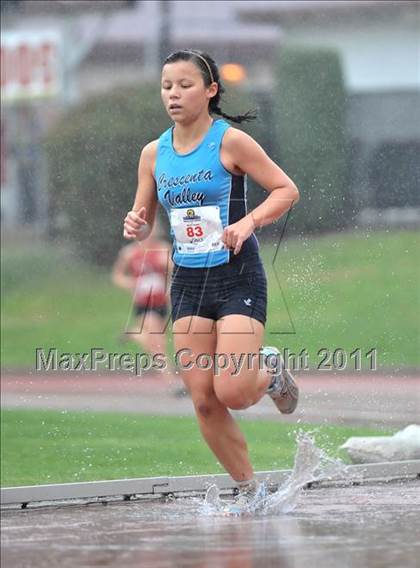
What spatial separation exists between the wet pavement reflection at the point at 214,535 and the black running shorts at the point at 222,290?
0.90m

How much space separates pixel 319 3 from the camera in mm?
10844

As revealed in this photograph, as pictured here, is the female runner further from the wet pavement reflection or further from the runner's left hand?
the wet pavement reflection

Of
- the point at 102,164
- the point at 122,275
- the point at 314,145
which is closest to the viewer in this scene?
the point at 102,164

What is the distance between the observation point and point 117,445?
29.7ft

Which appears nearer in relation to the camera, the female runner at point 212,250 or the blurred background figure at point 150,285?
the female runner at point 212,250

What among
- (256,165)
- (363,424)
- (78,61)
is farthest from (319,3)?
(256,165)

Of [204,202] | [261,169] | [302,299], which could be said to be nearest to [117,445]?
[302,299]

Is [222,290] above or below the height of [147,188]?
below

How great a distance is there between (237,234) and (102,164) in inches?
148

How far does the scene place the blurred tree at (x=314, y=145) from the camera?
998 cm

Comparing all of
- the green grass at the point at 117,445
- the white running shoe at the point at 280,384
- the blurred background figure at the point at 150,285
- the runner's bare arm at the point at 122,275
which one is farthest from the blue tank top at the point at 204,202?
the runner's bare arm at the point at 122,275

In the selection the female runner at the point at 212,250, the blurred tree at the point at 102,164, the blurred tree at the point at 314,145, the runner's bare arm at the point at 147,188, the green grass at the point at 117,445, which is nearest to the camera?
the female runner at the point at 212,250

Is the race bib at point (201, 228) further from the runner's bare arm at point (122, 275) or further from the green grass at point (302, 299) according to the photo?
the runner's bare arm at point (122, 275)

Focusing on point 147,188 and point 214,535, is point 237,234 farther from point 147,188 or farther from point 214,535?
point 214,535
